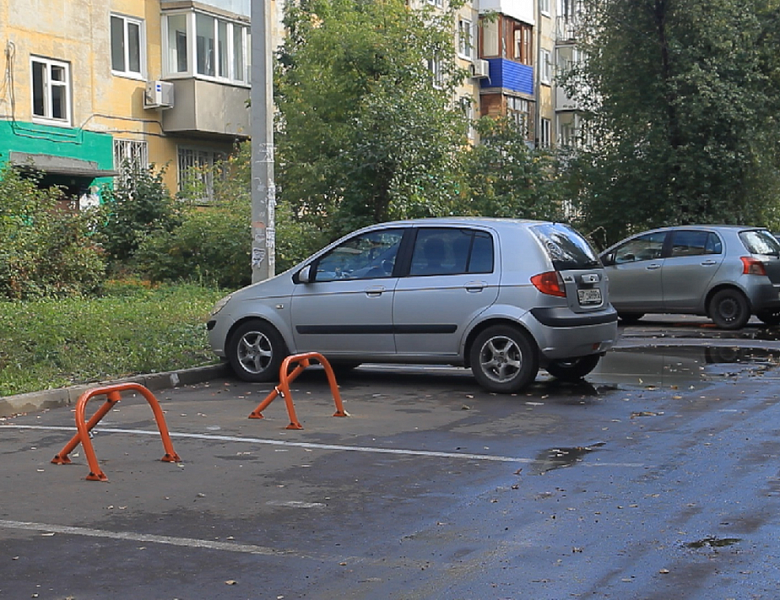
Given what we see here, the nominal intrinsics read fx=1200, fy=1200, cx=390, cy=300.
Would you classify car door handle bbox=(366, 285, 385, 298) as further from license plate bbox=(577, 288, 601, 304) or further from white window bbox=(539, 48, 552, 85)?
white window bbox=(539, 48, 552, 85)

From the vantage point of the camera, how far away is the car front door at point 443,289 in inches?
465

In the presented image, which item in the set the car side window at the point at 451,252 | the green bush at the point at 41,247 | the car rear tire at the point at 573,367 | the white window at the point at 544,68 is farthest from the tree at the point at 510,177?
the white window at the point at 544,68

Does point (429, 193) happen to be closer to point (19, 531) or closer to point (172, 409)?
point (172, 409)

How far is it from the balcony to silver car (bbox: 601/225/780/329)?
13688 millimetres

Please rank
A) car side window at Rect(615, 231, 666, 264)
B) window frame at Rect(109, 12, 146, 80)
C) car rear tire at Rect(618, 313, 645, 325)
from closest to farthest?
car side window at Rect(615, 231, 666, 264) < car rear tire at Rect(618, 313, 645, 325) < window frame at Rect(109, 12, 146, 80)

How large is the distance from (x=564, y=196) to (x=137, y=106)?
10.8 m

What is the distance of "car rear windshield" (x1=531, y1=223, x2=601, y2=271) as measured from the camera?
468 inches

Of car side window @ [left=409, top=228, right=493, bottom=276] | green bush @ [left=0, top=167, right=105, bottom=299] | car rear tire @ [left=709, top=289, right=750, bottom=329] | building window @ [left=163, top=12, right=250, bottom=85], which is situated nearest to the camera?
A: car side window @ [left=409, top=228, right=493, bottom=276]

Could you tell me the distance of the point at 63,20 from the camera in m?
27.2

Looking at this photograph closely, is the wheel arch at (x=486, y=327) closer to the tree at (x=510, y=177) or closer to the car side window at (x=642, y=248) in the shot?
the car side window at (x=642, y=248)

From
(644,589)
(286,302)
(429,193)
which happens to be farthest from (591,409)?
(429,193)

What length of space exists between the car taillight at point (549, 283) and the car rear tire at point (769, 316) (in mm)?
8412

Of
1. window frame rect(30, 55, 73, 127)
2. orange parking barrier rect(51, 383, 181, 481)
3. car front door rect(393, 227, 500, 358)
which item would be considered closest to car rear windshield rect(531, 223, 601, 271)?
car front door rect(393, 227, 500, 358)

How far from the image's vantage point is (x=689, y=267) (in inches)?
755
